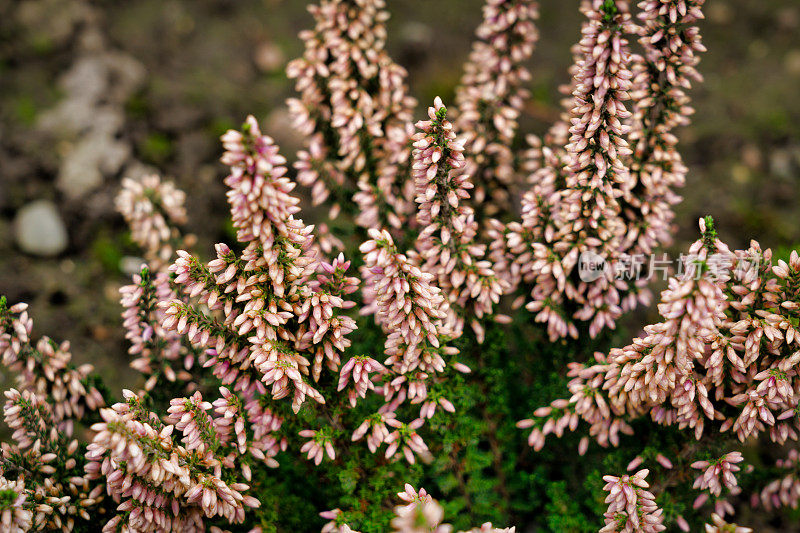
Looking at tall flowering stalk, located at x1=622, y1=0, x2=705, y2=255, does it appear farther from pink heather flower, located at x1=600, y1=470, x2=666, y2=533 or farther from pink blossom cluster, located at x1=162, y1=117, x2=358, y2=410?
pink blossom cluster, located at x1=162, y1=117, x2=358, y2=410

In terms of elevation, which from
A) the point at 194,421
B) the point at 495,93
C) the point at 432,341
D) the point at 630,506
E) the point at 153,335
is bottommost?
the point at 630,506

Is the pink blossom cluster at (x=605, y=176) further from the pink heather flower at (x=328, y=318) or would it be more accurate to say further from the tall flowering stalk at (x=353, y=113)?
the pink heather flower at (x=328, y=318)

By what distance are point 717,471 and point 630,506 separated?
0.53 m

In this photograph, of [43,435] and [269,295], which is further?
[43,435]

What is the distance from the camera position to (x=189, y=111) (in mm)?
5969

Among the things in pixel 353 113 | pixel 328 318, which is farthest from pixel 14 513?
pixel 353 113

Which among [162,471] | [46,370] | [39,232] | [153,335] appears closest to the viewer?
[162,471]

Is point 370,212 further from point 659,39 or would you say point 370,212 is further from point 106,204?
point 106,204

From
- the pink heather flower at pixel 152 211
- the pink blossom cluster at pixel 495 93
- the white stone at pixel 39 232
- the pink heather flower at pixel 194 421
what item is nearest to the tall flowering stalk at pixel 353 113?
the pink blossom cluster at pixel 495 93

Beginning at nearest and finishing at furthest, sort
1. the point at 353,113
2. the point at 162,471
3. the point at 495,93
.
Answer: the point at 162,471, the point at 353,113, the point at 495,93

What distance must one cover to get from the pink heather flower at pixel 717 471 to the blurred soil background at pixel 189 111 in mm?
2884

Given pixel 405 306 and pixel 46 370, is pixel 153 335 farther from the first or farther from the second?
pixel 405 306

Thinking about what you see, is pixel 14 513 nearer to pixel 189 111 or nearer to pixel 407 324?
pixel 407 324

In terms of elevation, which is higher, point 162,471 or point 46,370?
point 46,370
